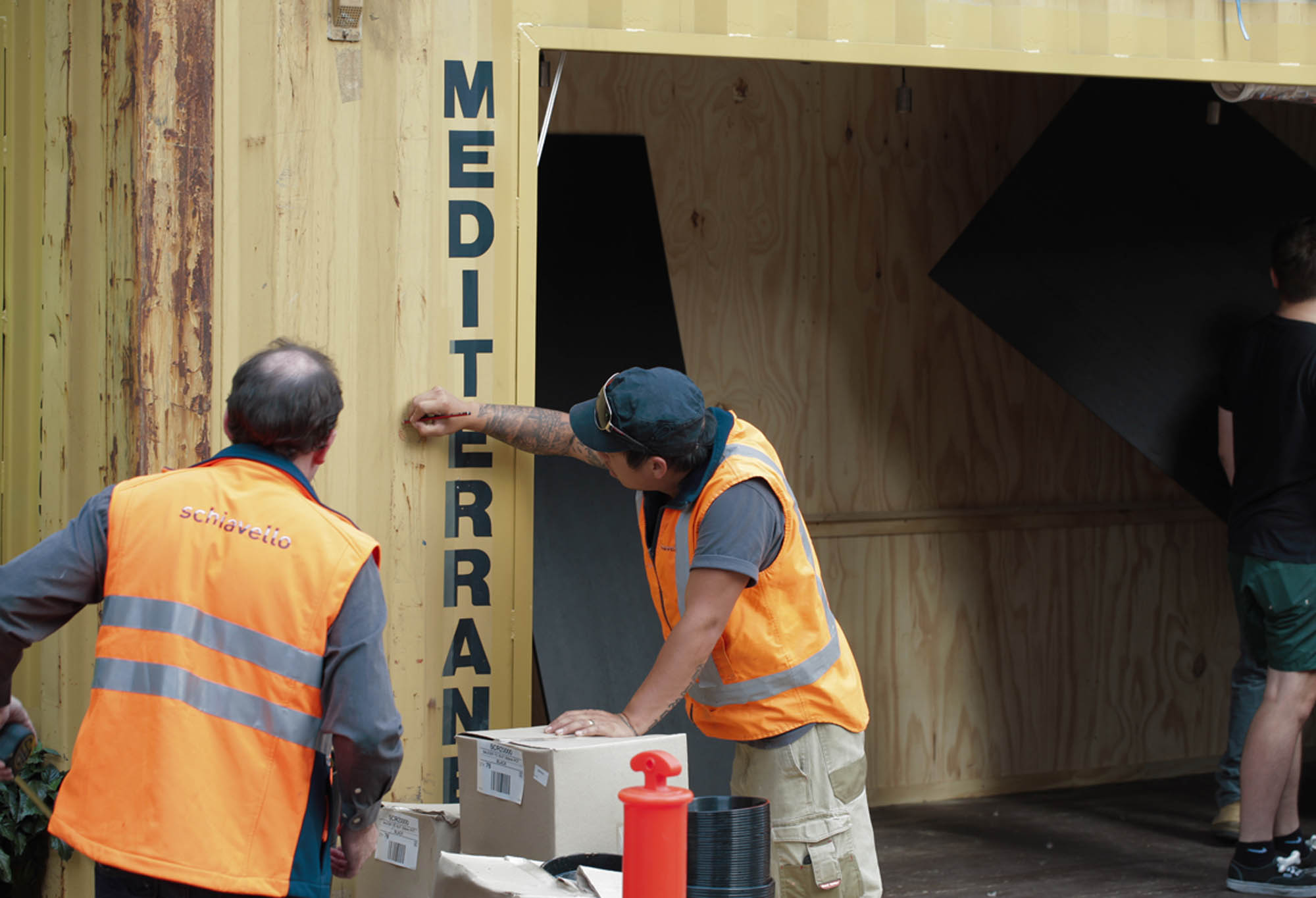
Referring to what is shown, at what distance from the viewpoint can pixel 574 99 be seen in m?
4.80

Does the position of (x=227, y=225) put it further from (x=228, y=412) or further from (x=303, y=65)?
(x=228, y=412)

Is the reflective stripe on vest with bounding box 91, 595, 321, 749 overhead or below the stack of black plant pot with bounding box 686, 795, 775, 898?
overhead

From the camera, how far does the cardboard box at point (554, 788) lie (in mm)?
2441

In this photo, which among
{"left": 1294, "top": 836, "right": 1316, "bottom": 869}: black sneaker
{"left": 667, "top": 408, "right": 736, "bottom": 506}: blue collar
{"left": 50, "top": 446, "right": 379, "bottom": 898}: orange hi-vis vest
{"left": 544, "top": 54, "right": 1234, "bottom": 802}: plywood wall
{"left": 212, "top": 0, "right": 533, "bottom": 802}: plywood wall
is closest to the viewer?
{"left": 50, "top": 446, "right": 379, "bottom": 898}: orange hi-vis vest

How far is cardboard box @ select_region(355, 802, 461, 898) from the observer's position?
2.76 meters

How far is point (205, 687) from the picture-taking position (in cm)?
205

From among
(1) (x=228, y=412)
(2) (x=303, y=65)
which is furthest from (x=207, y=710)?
(2) (x=303, y=65)

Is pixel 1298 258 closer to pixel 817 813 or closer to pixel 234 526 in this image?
pixel 817 813

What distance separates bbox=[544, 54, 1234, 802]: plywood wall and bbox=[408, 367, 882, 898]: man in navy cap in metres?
2.31

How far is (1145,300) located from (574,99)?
216cm

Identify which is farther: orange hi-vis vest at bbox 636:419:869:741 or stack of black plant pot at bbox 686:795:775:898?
orange hi-vis vest at bbox 636:419:869:741

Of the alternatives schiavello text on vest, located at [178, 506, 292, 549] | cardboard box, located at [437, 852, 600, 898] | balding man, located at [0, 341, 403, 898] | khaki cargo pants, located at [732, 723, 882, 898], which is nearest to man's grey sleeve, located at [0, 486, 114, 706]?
balding man, located at [0, 341, 403, 898]

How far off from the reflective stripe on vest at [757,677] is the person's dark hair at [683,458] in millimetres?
35

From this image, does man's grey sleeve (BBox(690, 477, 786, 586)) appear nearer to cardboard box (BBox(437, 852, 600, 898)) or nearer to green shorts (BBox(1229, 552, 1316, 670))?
cardboard box (BBox(437, 852, 600, 898))
